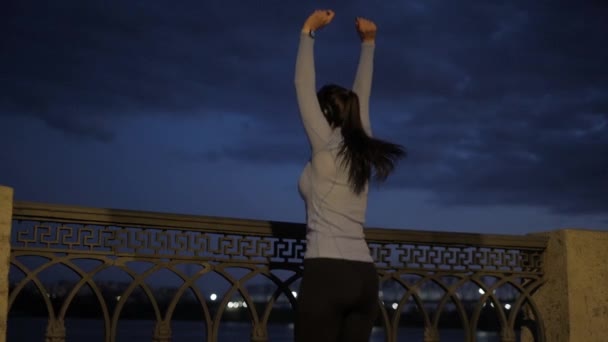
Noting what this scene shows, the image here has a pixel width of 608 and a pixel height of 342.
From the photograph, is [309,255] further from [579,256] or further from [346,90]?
[579,256]

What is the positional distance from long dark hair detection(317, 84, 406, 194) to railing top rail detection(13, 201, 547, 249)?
1.38 m

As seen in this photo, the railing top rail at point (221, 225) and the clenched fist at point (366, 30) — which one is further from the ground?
the clenched fist at point (366, 30)

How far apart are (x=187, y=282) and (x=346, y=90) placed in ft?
5.15

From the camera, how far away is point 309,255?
268cm

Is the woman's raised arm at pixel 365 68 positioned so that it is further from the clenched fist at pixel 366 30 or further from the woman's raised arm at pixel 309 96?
the woman's raised arm at pixel 309 96

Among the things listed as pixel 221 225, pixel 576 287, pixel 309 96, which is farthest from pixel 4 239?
pixel 576 287

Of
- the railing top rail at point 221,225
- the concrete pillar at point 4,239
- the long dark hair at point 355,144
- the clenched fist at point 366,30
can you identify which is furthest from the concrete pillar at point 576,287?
the concrete pillar at point 4,239

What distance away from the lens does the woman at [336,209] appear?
8.58ft

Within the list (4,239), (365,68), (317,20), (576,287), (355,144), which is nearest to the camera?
(355,144)

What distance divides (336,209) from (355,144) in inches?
8.4

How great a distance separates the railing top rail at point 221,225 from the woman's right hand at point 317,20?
1364 mm

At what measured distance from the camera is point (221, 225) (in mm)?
4090

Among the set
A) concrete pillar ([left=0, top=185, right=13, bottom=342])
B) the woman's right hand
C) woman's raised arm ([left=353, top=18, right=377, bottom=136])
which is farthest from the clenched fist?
concrete pillar ([left=0, top=185, right=13, bottom=342])

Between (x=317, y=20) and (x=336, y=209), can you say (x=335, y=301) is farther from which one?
(x=317, y=20)
